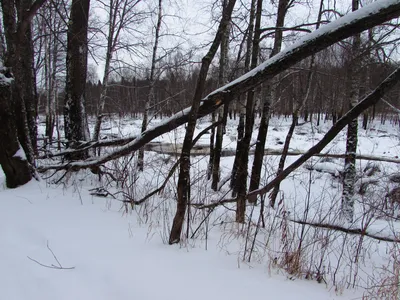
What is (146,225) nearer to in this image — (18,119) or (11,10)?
(18,119)

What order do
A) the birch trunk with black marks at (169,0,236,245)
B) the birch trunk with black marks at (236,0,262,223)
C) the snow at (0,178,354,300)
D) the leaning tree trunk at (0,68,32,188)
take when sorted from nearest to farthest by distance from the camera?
the snow at (0,178,354,300), the birch trunk with black marks at (169,0,236,245), the birch trunk with black marks at (236,0,262,223), the leaning tree trunk at (0,68,32,188)

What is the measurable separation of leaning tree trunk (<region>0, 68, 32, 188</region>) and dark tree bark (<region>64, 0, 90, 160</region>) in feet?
4.56

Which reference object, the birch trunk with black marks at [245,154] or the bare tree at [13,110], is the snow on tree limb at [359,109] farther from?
the bare tree at [13,110]

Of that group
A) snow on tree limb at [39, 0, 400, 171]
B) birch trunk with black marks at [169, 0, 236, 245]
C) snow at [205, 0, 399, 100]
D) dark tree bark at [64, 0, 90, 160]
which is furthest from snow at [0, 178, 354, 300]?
dark tree bark at [64, 0, 90, 160]

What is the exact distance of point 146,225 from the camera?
2.85 metres

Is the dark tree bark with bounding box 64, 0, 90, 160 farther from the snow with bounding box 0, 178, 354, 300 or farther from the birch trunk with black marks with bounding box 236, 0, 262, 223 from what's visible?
the birch trunk with black marks with bounding box 236, 0, 262, 223

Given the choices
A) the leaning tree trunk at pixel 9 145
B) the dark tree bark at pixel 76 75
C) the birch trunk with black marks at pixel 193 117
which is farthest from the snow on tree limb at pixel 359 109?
the dark tree bark at pixel 76 75

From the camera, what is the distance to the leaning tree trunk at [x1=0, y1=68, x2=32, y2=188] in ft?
12.2

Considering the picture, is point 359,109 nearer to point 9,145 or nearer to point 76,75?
point 9,145

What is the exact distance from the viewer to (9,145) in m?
3.85

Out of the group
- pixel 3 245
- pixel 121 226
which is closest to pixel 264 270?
pixel 121 226

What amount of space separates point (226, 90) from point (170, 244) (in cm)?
155

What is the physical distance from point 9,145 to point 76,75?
2.25 m

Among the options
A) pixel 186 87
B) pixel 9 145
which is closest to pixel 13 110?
pixel 9 145
